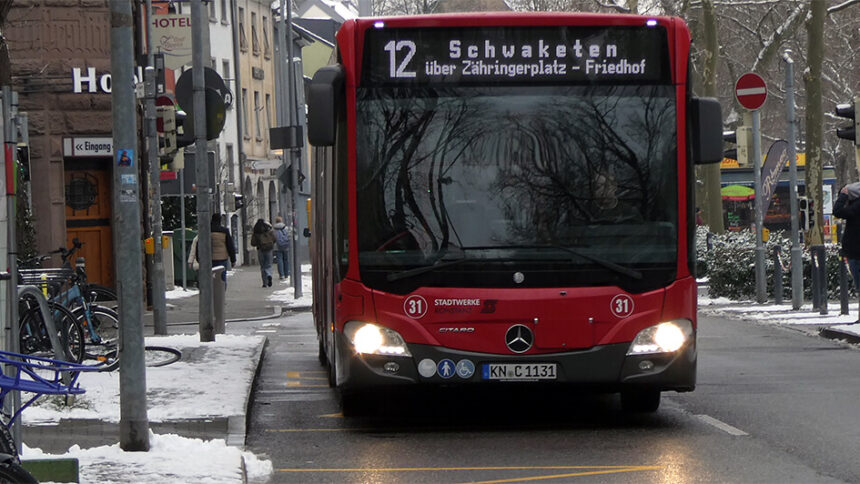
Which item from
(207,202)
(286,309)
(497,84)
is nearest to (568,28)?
(497,84)

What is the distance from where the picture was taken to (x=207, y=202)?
1833 centimetres

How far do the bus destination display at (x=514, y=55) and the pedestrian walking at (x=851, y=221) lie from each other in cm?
1066

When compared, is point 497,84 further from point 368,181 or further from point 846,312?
point 846,312

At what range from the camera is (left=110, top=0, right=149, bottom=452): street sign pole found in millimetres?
9570

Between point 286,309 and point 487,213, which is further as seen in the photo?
point 286,309

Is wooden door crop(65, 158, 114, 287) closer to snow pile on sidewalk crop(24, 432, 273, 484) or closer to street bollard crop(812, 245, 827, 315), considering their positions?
street bollard crop(812, 245, 827, 315)

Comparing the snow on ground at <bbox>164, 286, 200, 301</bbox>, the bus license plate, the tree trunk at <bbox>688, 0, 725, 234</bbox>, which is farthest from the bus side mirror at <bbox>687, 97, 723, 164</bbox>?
the tree trunk at <bbox>688, 0, 725, 234</bbox>

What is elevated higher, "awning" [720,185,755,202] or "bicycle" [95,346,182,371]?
"bicycle" [95,346,182,371]

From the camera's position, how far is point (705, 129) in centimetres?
1148

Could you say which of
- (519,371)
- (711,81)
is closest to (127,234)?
(519,371)

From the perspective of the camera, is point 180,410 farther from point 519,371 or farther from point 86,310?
point 86,310

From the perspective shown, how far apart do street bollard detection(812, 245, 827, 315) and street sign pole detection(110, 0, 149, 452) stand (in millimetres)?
14351

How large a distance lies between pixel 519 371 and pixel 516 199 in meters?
1.11

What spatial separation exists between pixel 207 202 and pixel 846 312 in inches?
348
